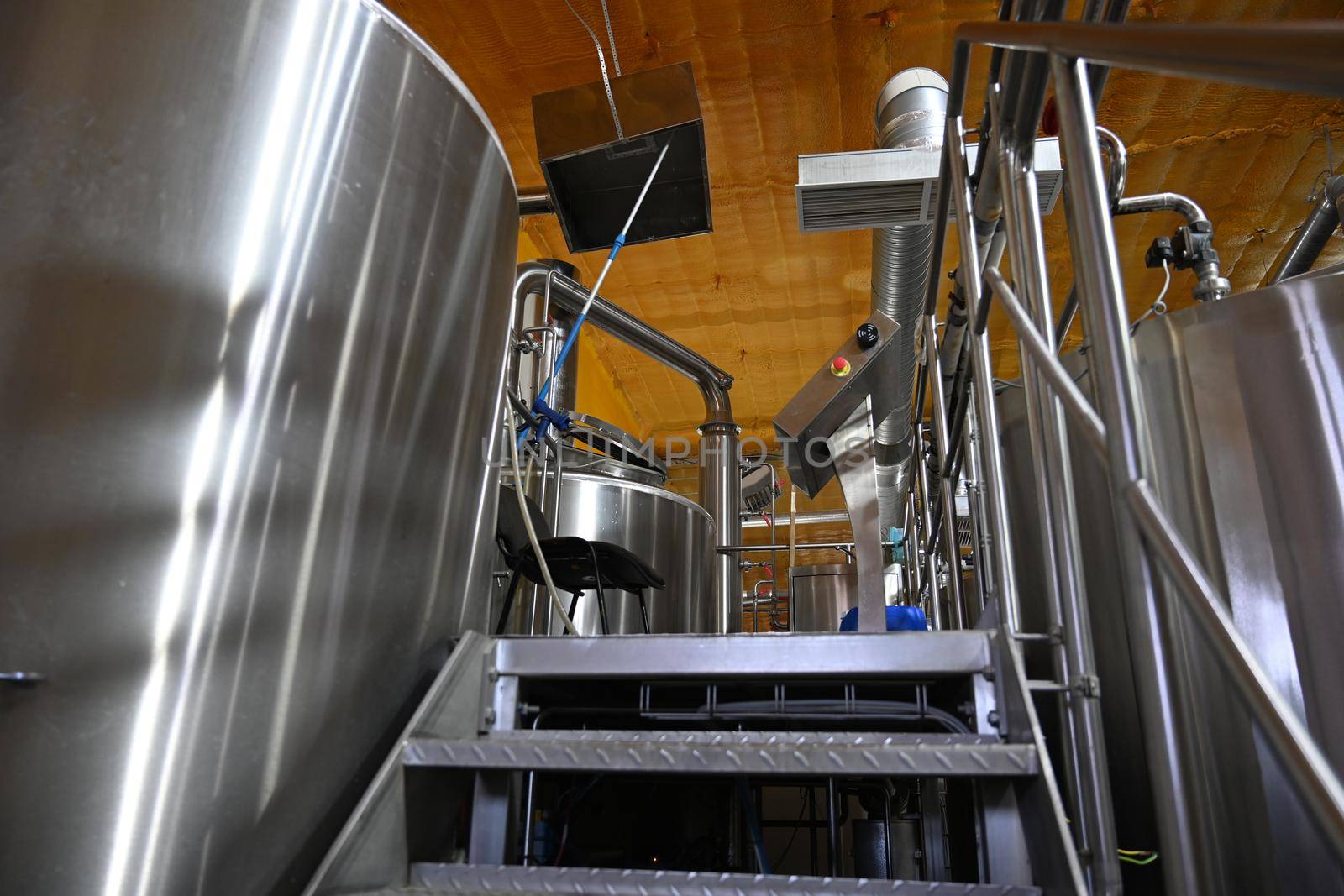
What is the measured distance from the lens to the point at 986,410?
53.9 inches

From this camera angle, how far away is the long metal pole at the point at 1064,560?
95cm

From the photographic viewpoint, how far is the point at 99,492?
975mm

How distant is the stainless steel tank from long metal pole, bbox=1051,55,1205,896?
2.59 meters

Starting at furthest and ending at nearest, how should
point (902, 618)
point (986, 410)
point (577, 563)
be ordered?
point (577, 563) → point (902, 618) → point (986, 410)

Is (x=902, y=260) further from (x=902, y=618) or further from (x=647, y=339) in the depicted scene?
(x=902, y=618)

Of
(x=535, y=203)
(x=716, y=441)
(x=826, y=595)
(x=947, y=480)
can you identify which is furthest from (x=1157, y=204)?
(x=826, y=595)

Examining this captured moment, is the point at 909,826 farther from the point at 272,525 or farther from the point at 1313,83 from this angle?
the point at 1313,83

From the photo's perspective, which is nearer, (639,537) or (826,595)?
(639,537)

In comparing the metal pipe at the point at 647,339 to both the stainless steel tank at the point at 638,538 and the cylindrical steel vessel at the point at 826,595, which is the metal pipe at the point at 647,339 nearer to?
the stainless steel tank at the point at 638,538

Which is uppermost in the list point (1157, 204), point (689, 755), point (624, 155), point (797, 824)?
point (624, 155)

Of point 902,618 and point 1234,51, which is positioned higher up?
point 1234,51

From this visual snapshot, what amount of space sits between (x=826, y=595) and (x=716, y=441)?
2.30m

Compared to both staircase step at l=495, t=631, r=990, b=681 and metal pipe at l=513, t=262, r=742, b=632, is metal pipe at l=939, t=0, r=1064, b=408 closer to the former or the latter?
staircase step at l=495, t=631, r=990, b=681

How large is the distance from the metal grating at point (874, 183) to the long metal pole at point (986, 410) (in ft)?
2.51
